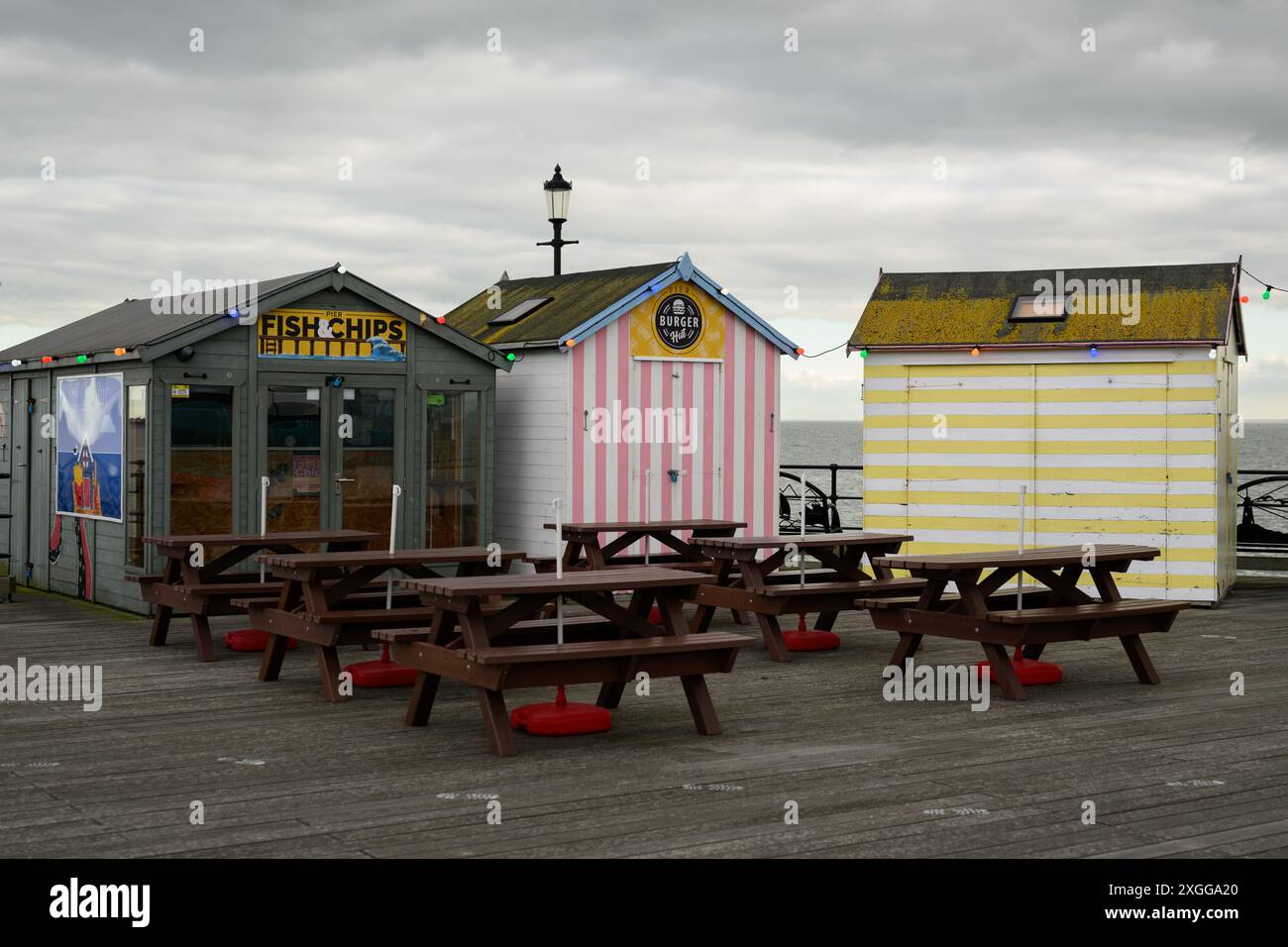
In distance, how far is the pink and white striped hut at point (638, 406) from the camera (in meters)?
14.1

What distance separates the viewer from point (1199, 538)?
43.0 ft

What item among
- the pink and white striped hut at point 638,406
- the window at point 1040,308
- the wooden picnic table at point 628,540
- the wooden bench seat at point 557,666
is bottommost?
the wooden bench seat at point 557,666

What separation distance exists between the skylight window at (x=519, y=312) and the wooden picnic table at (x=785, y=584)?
4.97 m

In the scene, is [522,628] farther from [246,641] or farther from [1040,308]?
[1040,308]

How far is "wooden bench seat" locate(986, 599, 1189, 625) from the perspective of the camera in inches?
337

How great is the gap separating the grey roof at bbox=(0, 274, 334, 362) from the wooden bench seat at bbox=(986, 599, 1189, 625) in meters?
6.72

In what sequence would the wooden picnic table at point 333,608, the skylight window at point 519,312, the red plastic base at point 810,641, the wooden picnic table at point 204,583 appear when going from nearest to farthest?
the wooden picnic table at point 333,608
the wooden picnic table at point 204,583
the red plastic base at point 810,641
the skylight window at point 519,312

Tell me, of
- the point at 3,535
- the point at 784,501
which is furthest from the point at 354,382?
the point at 784,501

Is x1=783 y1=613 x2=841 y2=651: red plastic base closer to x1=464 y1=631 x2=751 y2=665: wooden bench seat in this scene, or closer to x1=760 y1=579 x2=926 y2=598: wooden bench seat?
x1=760 y1=579 x2=926 y2=598: wooden bench seat

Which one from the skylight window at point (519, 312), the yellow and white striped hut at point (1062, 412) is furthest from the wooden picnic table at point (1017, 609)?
the skylight window at point (519, 312)

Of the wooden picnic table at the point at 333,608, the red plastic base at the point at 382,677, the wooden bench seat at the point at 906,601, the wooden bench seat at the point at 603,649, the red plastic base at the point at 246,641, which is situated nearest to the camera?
the wooden bench seat at the point at 603,649

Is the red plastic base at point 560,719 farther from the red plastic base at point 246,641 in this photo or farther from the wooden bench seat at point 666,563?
the wooden bench seat at point 666,563

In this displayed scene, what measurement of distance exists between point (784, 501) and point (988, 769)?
1539 cm
